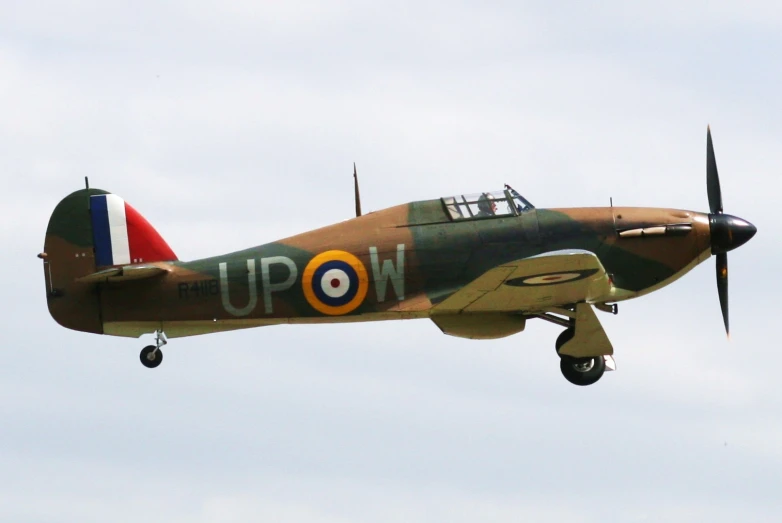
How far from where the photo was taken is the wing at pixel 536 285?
17611 mm

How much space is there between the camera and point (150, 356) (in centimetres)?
1883

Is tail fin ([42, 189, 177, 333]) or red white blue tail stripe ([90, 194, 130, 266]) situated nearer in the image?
tail fin ([42, 189, 177, 333])

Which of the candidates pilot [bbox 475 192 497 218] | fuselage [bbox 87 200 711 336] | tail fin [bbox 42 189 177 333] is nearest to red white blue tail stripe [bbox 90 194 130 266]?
tail fin [bbox 42 189 177 333]

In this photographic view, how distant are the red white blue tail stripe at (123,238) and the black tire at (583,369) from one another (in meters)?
4.63

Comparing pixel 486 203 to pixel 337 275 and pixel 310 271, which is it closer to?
pixel 337 275

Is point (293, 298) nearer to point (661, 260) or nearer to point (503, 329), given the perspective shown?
point (503, 329)

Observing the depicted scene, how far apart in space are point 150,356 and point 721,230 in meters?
6.60

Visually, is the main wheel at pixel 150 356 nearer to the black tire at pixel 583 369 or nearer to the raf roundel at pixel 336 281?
the raf roundel at pixel 336 281

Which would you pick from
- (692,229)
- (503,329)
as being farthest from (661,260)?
(503,329)

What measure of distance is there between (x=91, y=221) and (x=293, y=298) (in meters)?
2.53

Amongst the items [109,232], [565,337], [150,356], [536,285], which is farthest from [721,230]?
[109,232]

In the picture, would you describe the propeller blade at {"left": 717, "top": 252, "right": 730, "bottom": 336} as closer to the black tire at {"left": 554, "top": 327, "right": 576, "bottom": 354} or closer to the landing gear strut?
the black tire at {"left": 554, "top": 327, "right": 576, "bottom": 354}

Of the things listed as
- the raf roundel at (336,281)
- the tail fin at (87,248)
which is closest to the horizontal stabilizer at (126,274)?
the tail fin at (87,248)

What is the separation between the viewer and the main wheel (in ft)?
61.8
